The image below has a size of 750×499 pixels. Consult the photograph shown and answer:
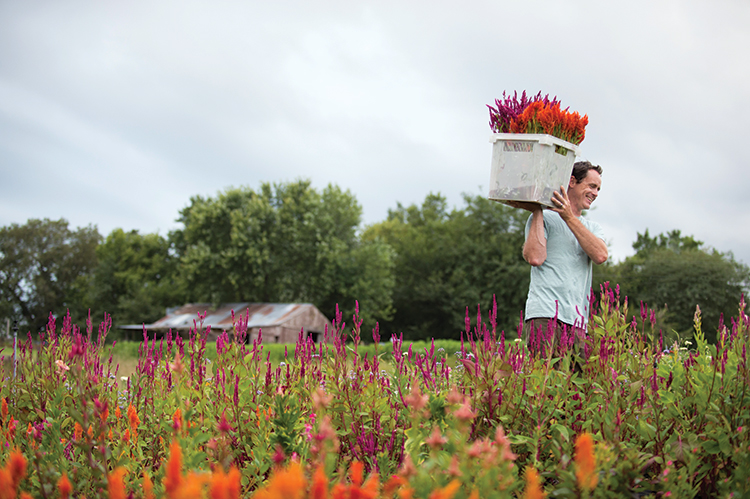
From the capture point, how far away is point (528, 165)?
3.33m

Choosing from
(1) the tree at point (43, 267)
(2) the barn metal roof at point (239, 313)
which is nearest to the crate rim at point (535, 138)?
(2) the barn metal roof at point (239, 313)

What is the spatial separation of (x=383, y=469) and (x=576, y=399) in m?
1.12

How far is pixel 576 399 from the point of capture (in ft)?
8.99

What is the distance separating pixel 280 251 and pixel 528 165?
94.4 feet

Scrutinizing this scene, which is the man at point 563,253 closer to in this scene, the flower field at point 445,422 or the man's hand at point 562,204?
the man's hand at point 562,204

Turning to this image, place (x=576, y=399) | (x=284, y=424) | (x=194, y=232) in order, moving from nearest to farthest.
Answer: (x=284, y=424) < (x=576, y=399) < (x=194, y=232)

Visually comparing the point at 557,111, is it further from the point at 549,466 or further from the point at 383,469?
the point at 383,469

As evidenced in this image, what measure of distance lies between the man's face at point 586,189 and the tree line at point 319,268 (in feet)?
84.1

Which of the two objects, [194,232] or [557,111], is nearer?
[557,111]

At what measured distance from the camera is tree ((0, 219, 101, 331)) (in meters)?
44.9

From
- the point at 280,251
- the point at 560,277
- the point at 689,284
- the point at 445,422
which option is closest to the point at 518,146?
the point at 560,277

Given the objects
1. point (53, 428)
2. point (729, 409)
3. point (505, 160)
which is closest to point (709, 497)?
point (729, 409)

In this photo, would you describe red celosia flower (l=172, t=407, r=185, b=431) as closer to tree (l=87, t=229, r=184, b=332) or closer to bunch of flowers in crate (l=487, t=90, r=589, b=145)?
bunch of flowers in crate (l=487, t=90, r=589, b=145)

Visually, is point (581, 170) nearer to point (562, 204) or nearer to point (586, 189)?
point (586, 189)
